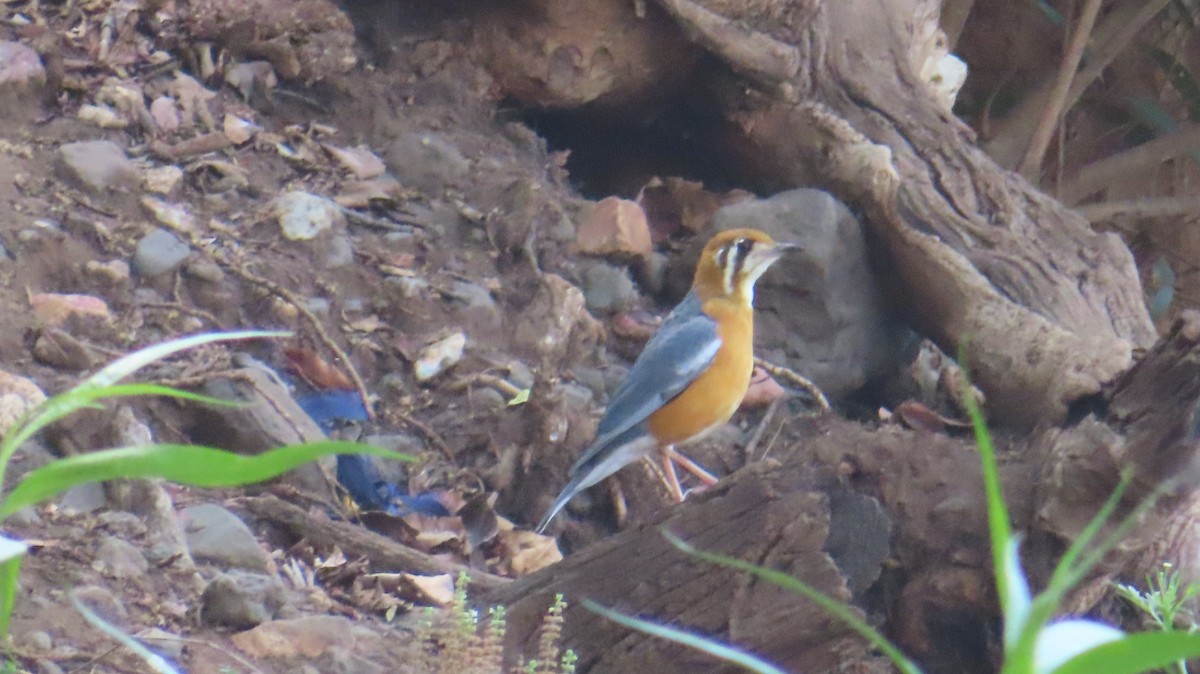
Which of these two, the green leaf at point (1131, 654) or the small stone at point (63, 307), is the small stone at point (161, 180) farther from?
the green leaf at point (1131, 654)

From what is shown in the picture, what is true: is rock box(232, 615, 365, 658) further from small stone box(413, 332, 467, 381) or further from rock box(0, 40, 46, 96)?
rock box(0, 40, 46, 96)

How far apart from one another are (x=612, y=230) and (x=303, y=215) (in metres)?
1.39

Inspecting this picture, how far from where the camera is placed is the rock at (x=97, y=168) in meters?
4.91

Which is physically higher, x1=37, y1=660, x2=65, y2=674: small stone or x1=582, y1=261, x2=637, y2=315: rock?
x1=37, y1=660, x2=65, y2=674: small stone

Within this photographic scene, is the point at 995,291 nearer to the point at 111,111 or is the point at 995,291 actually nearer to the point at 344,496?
the point at 344,496

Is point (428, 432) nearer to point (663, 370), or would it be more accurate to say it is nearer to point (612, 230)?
point (663, 370)

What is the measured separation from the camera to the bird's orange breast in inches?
203

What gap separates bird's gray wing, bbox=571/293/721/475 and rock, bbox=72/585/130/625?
2.00 metres

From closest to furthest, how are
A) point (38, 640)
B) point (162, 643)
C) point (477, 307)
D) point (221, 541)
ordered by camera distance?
1. point (38, 640)
2. point (162, 643)
3. point (221, 541)
4. point (477, 307)

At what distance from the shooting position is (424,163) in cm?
594

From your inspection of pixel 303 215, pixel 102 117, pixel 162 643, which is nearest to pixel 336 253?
pixel 303 215

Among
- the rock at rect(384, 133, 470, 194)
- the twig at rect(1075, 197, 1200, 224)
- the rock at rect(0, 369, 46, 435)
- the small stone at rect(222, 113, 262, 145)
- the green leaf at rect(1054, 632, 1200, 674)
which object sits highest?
the green leaf at rect(1054, 632, 1200, 674)

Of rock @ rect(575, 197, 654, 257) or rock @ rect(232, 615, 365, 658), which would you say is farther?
rock @ rect(575, 197, 654, 257)

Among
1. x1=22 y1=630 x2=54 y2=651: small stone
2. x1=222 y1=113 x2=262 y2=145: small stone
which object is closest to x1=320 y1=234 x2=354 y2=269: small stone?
x1=222 y1=113 x2=262 y2=145: small stone
